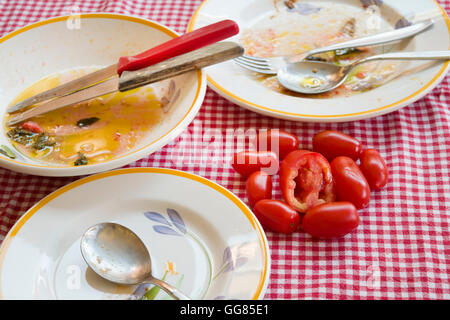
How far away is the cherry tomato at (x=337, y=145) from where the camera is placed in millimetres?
1096

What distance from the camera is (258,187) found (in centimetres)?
102

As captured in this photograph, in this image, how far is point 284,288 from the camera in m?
0.91

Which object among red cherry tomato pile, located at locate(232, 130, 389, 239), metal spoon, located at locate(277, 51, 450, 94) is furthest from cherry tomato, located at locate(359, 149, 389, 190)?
metal spoon, located at locate(277, 51, 450, 94)

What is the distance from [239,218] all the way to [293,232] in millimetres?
134

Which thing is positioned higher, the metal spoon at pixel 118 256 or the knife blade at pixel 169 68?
the knife blade at pixel 169 68

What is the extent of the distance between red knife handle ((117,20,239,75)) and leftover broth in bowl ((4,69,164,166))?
105 mm

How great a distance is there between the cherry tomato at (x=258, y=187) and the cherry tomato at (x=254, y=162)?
30 mm

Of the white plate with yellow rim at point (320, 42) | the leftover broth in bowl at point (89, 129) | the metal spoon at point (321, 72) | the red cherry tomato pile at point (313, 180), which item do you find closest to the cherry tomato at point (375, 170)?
the red cherry tomato pile at point (313, 180)

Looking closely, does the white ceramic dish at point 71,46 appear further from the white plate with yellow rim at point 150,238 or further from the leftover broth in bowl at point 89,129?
the white plate with yellow rim at point 150,238

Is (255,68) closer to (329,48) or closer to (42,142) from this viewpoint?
(329,48)

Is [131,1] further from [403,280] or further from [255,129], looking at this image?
[403,280]

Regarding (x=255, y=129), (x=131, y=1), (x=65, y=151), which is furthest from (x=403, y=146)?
(x=131, y=1)

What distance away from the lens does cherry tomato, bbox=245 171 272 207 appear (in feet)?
3.35

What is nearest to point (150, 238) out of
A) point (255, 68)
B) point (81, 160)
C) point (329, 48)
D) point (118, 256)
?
point (118, 256)
